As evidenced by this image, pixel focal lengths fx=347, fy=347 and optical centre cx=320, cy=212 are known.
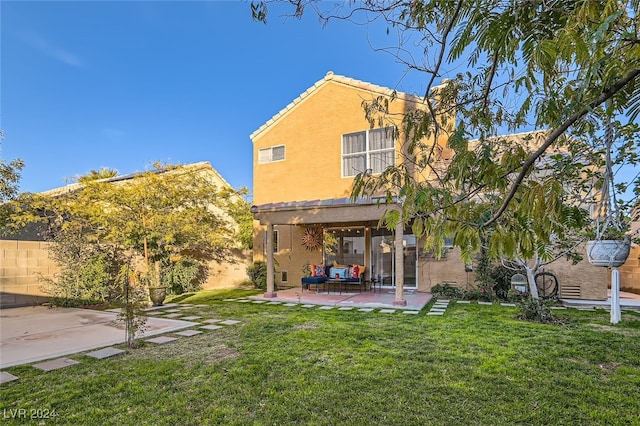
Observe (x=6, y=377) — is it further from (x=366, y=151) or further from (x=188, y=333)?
(x=366, y=151)

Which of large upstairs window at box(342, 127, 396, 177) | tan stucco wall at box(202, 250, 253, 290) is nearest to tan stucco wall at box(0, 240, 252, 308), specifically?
tan stucco wall at box(202, 250, 253, 290)

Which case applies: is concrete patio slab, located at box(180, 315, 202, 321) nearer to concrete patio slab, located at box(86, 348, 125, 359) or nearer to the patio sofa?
concrete patio slab, located at box(86, 348, 125, 359)

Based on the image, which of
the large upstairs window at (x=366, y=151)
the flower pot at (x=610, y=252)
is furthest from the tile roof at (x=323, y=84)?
the flower pot at (x=610, y=252)

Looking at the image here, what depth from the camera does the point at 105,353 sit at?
566 cm

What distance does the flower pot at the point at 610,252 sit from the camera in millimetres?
4496

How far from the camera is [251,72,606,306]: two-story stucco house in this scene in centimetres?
1245

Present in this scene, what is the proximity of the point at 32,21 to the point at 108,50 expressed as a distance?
98.8 inches

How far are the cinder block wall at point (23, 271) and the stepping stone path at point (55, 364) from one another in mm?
6761

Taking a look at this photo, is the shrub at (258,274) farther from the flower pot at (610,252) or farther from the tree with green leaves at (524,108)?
the tree with green leaves at (524,108)

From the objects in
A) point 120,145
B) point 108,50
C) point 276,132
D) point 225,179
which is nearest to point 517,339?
point 276,132

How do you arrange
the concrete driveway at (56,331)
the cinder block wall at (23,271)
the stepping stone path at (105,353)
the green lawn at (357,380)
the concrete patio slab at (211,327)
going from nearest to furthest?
1. the green lawn at (357,380)
2. the stepping stone path at (105,353)
3. the concrete driveway at (56,331)
4. the concrete patio slab at (211,327)
5. the cinder block wall at (23,271)

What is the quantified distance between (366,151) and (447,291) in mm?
5830

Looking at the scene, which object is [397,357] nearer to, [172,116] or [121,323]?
[121,323]

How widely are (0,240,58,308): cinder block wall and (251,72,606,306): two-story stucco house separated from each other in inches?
260
